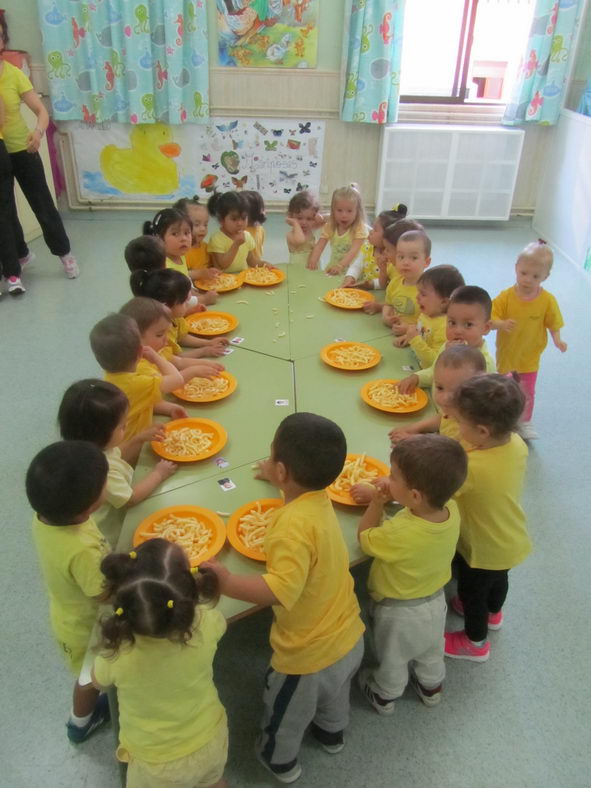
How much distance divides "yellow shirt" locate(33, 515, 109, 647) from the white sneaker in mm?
3820

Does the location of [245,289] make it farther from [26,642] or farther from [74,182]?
[74,182]

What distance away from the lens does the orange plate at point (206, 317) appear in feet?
9.00

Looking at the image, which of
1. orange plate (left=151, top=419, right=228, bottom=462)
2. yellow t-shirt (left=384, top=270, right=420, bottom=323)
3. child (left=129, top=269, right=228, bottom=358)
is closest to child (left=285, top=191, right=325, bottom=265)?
yellow t-shirt (left=384, top=270, right=420, bottom=323)

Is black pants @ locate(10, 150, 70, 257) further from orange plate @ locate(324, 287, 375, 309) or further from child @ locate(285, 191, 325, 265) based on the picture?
orange plate @ locate(324, 287, 375, 309)

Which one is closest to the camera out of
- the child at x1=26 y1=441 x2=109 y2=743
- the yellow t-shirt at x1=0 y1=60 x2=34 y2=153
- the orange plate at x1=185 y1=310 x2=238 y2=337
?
the child at x1=26 y1=441 x2=109 y2=743

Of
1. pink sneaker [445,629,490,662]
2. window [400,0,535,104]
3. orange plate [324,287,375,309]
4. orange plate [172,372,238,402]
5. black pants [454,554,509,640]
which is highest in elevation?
window [400,0,535,104]

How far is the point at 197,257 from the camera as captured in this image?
346 cm

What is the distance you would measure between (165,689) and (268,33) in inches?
226

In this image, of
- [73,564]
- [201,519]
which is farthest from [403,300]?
[73,564]

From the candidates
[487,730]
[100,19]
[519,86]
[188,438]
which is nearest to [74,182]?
[100,19]

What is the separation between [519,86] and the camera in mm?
5715

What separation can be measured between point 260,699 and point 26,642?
2.81 ft

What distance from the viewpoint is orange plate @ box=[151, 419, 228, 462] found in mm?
1942

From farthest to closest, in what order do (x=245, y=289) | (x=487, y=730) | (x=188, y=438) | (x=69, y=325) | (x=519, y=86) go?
1. (x=519, y=86)
2. (x=69, y=325)
3. (x=245, y=289)
4. (x=188, y=438)
5. (x=487, y=730)
